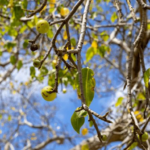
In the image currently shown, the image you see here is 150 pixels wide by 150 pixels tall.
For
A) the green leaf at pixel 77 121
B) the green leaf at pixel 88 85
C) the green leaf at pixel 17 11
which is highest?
the green leaf at pixel 17 11

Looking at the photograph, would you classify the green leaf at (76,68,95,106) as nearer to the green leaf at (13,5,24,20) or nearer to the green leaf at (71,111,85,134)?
the green leaf at (71,111,85,134)

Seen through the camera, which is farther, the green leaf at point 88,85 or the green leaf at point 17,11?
the green leaf at point 17,11

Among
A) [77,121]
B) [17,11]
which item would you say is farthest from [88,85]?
[17,11]

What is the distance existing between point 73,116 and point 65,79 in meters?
1.01

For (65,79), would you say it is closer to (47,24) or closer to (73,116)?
(47,24)

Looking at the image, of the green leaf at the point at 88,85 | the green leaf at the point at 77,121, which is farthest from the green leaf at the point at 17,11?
the green leaf at the point at 77,121

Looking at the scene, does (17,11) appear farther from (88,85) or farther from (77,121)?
(77,121)

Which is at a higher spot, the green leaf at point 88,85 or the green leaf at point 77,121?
the green leaf at point 88,85

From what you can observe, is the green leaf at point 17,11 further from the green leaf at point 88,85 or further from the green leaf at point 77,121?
the green leaf at point 77,121

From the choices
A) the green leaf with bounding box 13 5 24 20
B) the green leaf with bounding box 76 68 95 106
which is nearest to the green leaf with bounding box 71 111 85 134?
the green leaf with bounding box 76 68 95 106

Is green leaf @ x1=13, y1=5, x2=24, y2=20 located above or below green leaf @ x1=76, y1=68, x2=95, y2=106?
above

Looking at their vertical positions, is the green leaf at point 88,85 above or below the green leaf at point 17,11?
below

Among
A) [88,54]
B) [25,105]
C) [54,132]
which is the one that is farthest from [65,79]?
[25,105]

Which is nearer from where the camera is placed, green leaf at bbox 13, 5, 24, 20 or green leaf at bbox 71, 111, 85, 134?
green leaf at bbox 71, 111, 85, 134
